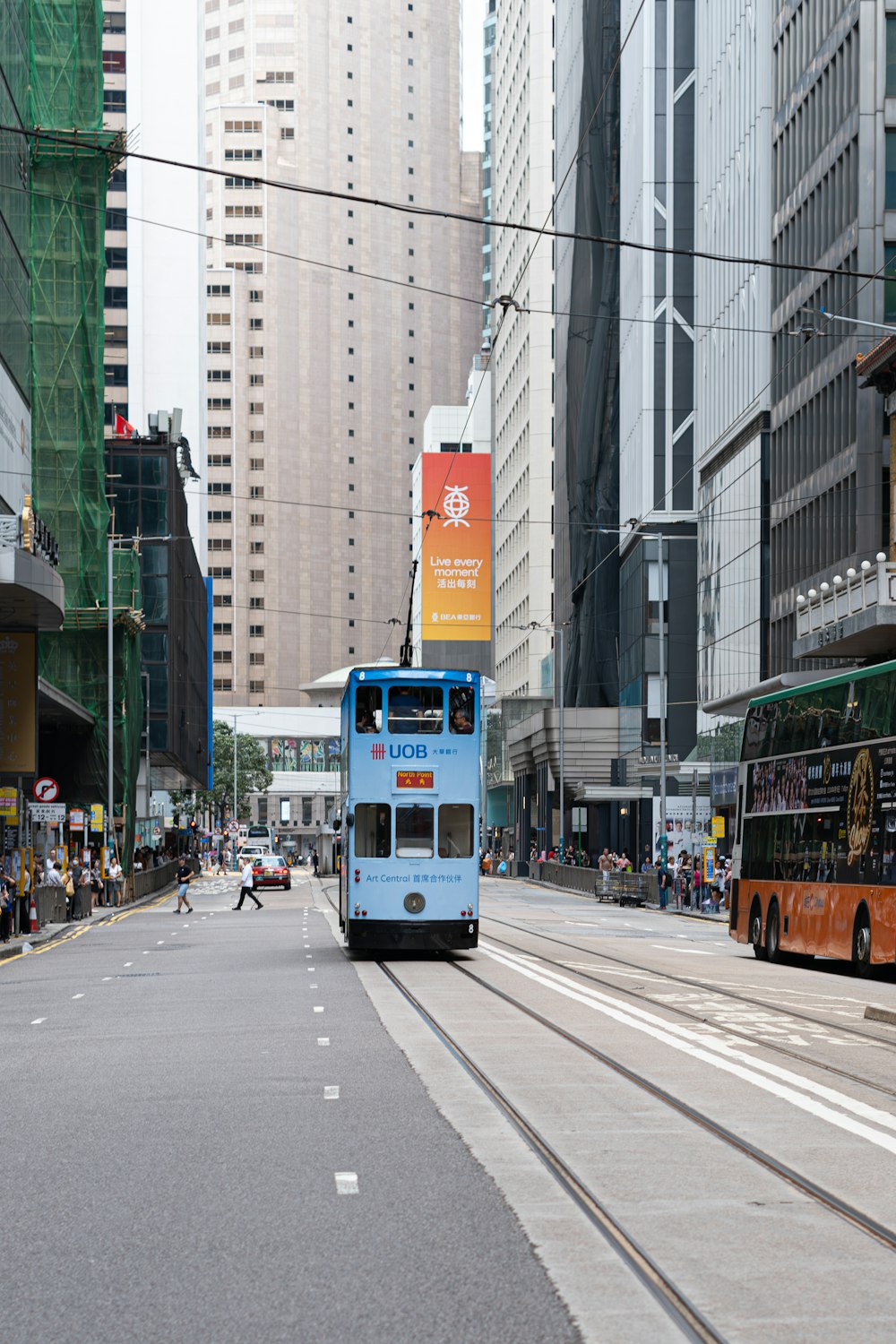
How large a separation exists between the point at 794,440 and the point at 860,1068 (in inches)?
2005

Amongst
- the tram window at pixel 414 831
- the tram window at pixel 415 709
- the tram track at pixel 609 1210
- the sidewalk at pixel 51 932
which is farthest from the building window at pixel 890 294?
the tram track at pixel 609 1210

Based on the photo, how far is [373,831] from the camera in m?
28.0

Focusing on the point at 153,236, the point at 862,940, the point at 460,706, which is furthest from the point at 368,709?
the point at 153,236

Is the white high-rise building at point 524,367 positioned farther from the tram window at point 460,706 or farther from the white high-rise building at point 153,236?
the tram window at point 460,706

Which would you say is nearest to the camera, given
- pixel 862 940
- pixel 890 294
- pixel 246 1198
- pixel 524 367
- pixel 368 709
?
pixel 246 1198

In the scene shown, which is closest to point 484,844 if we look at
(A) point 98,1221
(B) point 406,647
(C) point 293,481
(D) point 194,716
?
(D) point 194,716

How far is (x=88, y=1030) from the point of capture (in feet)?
60.7

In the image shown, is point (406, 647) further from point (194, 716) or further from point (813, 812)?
point (194, 716)

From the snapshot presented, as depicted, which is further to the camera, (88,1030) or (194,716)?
(194,716)

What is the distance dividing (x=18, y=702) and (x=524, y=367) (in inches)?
3487

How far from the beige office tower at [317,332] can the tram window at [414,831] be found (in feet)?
508

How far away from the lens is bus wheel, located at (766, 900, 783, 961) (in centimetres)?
3072

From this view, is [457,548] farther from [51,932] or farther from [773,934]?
[773,934]

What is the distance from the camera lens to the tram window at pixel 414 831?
1102 inches
